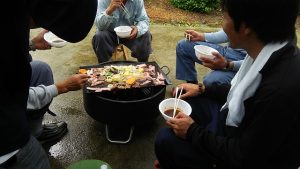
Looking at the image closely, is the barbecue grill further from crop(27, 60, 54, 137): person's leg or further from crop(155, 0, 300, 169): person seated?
crop(155, 0, 300, 169): person seated

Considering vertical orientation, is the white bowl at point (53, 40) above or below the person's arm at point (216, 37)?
above

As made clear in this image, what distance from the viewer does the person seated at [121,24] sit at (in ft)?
14.6

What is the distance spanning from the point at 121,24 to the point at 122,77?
1554mm

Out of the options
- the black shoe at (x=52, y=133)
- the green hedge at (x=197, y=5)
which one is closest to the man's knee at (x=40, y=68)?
the black shoe at (x=52, y=133)

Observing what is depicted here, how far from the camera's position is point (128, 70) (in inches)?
139

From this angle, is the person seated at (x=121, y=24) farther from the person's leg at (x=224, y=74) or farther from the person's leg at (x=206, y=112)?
the person's leg at (x=206, y=112)

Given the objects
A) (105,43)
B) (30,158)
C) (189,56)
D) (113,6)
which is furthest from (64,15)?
(105,43)

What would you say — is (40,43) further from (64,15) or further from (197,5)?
(197,5)

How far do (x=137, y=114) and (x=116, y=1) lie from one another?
1.81 metres

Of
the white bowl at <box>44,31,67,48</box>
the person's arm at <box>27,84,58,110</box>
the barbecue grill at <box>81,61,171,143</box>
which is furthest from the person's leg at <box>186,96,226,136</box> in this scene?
the white bowl at <box>44,31,67,48</box>

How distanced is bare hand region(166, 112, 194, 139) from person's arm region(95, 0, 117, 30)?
2.36m

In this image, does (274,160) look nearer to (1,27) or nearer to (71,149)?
(1,27)

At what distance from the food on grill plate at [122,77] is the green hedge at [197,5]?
4.61 metres

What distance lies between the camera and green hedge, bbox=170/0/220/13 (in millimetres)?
7832
